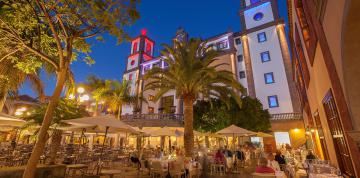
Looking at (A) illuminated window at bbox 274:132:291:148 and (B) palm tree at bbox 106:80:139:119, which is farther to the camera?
(B) palm tree at bbox 106:80:139:119

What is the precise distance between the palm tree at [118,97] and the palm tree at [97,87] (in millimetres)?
603

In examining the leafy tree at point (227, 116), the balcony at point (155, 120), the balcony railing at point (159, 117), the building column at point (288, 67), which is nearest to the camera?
the leafy tree at point (227, 116)

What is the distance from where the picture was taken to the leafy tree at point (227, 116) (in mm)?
20391

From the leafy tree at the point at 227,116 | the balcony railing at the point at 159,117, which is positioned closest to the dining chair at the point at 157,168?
the leafy tree at the point at 227,116

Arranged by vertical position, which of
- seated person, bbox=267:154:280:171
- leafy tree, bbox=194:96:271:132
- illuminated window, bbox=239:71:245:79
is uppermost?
illuminated window, bbox=239:71:245:79

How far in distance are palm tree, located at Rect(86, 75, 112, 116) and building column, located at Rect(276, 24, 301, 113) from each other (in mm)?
25480

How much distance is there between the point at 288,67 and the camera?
26766 millimetres

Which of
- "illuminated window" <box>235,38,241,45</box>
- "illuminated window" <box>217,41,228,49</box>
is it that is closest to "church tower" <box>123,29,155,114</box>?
"illuminated window" <box>217,41,228,49</box>

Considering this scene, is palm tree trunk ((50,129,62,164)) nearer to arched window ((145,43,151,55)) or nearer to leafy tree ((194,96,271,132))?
leafy tree ((194,96,271,132))

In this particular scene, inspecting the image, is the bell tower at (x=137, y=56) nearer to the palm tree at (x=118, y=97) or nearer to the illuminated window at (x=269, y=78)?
the palm tree at (x=118, y=97)

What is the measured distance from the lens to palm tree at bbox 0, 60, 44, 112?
8.93m

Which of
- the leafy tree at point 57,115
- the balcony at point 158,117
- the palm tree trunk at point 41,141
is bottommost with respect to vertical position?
the palm tree trunk at point 41,141

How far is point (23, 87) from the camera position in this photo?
1093 centimetres

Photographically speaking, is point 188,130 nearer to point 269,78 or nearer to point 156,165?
point 156,165
